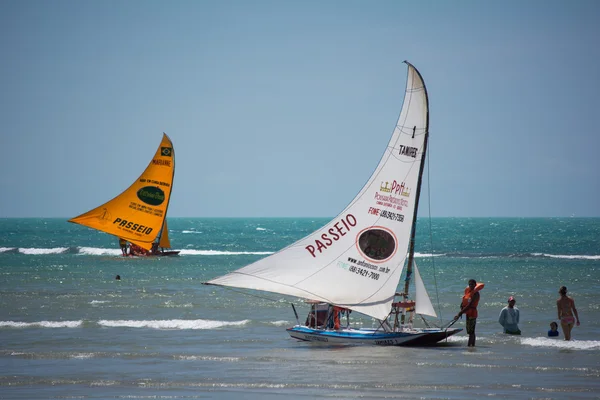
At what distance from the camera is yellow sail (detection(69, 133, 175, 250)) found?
67.2 meters

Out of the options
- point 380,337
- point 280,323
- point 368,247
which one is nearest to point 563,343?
point 380,337

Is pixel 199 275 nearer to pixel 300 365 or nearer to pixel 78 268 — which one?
pixel 78 268

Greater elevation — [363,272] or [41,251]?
[363,272]

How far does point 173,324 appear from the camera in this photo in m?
31.2

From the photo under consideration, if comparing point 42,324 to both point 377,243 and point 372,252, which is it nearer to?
point 372,252

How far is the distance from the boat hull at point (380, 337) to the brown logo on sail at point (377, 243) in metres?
2.10

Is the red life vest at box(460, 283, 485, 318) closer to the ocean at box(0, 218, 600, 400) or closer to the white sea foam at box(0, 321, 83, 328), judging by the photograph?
the ocean at box(0, 218, 600, 400)

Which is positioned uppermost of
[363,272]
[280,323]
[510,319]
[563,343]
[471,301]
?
[363,272]

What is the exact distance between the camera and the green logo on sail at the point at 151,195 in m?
67.2

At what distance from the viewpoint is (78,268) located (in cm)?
6369

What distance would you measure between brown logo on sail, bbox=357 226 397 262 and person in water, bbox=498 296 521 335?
4.97 meters

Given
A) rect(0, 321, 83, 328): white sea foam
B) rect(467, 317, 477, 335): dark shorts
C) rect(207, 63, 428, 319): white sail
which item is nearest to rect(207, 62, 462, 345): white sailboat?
rect(207, 63, 428, 319): white sail

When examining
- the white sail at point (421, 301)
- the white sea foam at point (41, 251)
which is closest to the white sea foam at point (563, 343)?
the white sail at point (421, 301)

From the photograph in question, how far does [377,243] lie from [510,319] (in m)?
5.83
